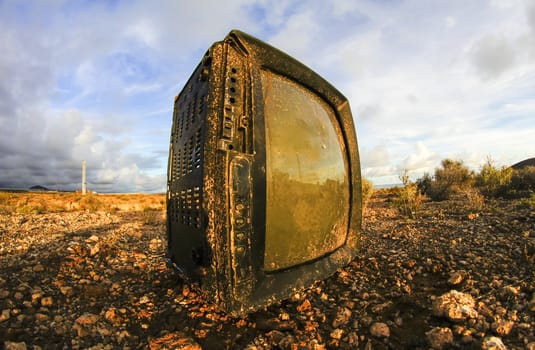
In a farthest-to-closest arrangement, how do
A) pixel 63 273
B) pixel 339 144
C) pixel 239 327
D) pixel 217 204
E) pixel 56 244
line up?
pixel 56 244 < pixel 63 273 < pixel 339 144 < pixel 239 327 < pixel 217 204

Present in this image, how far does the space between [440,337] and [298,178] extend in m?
1.14

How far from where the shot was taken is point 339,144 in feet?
7.26

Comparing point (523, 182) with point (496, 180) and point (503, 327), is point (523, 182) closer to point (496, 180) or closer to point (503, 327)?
point (496, 180)

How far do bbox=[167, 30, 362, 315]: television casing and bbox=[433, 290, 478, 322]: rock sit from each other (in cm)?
71

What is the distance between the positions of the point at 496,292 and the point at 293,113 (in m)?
1.83

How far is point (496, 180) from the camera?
23.3ft

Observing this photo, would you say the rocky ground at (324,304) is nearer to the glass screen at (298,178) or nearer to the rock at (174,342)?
the rock at (174,342)

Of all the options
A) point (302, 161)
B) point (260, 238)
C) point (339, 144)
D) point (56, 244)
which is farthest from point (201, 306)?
point (56, 244)

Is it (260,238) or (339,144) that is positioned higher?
(339,144)

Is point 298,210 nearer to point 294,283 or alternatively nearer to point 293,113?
point 294,283

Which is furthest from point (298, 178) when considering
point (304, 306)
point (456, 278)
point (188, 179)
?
point (456, 278)

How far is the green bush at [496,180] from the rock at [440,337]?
23.4 ft

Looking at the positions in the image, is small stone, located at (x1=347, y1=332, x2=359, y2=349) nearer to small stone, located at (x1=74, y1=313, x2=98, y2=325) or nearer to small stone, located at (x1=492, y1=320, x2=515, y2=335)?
small stone, located at (x1=492, y1=320, x2=515, y2=335)

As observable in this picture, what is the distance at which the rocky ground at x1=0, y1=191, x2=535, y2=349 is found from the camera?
4.61 ft
